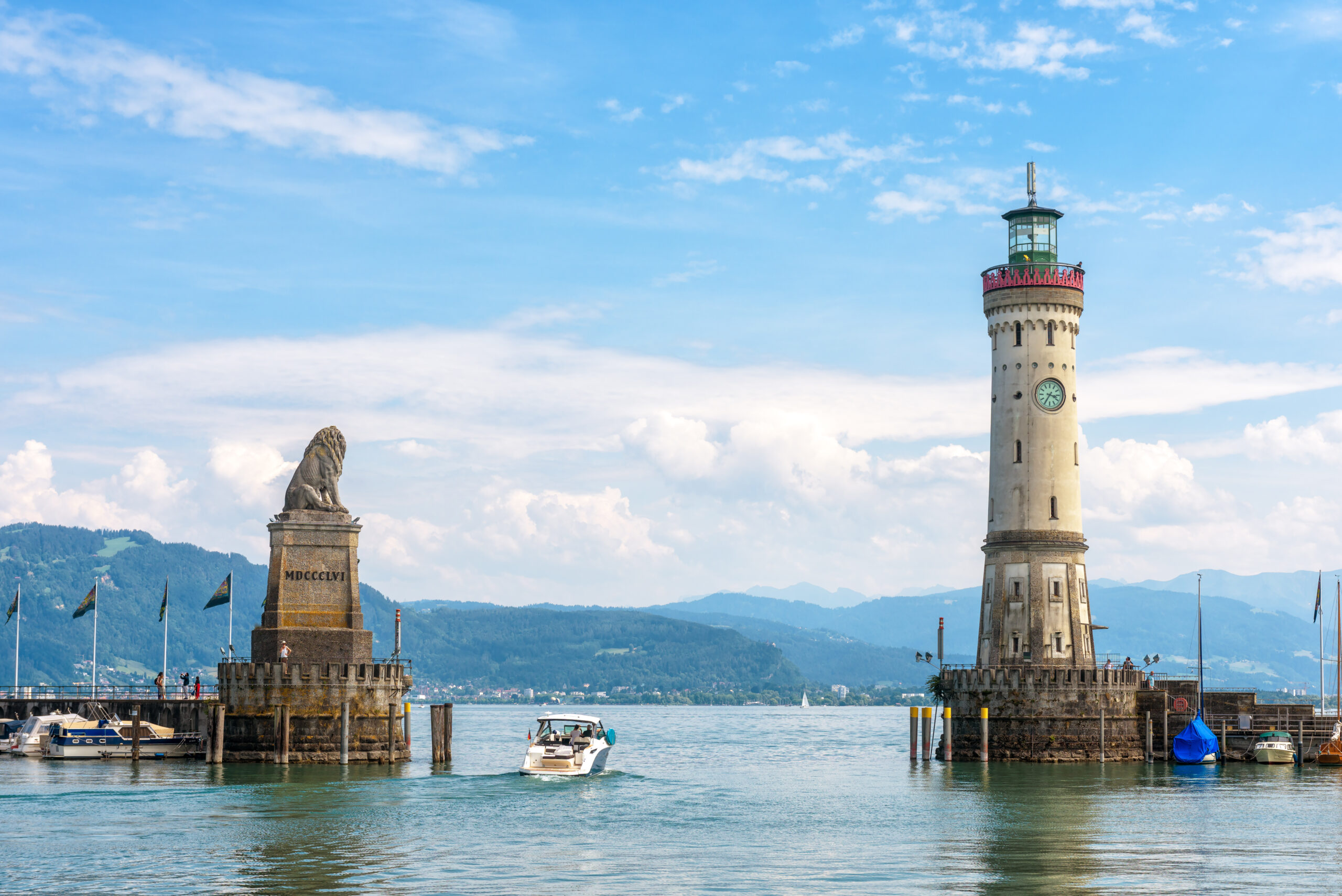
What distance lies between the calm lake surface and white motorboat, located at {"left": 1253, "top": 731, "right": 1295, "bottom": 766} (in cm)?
53

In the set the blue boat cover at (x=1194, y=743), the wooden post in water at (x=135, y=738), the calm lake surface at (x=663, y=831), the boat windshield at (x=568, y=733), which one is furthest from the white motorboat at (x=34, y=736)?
the blue boat cover at (x=1194, y=743)

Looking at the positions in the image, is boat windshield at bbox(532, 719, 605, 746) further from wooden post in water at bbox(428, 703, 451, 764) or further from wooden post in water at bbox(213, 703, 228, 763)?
wooden post in water at bbox(213, 703, 228, 763)

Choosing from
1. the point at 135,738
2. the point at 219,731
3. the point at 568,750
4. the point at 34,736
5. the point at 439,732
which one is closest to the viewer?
the point at 219,731

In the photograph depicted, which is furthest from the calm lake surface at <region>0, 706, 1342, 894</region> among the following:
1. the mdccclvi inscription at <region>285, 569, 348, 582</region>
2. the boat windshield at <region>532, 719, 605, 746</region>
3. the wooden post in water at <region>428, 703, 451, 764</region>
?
the mdccclvi inscription at <region>285, 569, 348, 582</region>

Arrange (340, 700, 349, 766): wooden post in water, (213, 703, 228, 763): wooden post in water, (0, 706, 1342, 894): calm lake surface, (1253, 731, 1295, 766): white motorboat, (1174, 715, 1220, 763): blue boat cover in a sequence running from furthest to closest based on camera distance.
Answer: (1253, 731, 1295, 766): white motorboat, (1174, 715, 1220, 763): blue boat cover, (213, 703, 228, 763): wooden post in water, (340, 700, 349, 766): wooden post in water, (0, 706, 1342, 894): calm lake surface

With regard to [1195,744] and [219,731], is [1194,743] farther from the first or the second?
[219,731]

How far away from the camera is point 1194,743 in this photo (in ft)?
280

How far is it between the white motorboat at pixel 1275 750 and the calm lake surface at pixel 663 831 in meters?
0.53

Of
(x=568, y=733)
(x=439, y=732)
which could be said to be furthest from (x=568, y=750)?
(x=439, y=732)

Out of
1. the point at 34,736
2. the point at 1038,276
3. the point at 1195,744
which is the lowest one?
the point at 34,736

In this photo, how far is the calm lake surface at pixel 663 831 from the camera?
4606 centimetres

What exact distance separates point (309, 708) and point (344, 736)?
2.66 metres

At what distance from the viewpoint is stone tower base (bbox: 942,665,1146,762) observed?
275 ft

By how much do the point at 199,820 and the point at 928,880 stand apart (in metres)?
27.8
